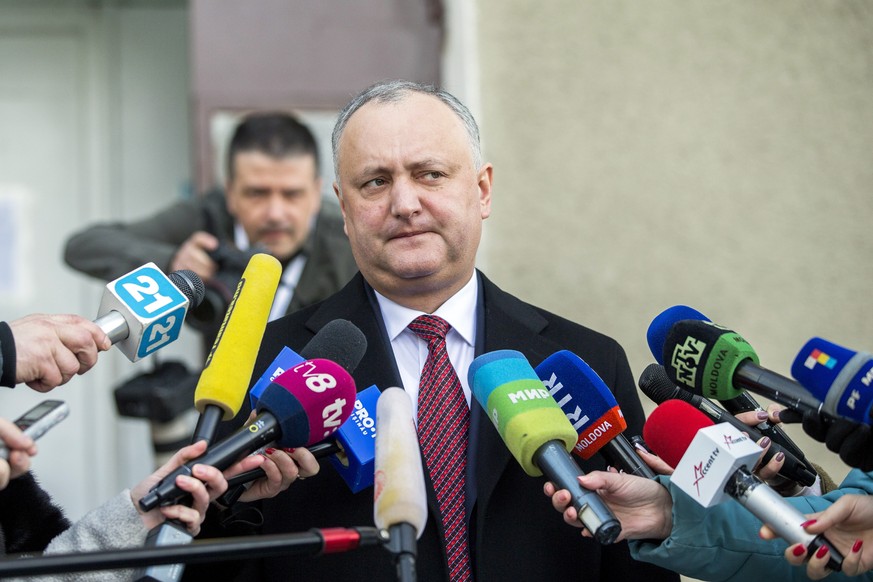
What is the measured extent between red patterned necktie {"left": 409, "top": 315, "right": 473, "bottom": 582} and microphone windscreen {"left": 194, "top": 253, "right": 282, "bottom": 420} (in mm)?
406

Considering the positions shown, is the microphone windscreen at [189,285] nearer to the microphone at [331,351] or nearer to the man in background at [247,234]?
the microphone at [331,351]

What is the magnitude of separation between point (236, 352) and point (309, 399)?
0.55ft

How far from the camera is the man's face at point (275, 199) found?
12.7ft

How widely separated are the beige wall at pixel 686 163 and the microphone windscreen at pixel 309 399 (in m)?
2.38

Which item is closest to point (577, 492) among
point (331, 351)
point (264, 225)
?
point (331, 351)

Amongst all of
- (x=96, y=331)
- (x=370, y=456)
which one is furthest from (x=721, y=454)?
(x=96, y=331)

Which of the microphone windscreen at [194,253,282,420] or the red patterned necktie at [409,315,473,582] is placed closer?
the microphone windscreen at [194,253,282,420]

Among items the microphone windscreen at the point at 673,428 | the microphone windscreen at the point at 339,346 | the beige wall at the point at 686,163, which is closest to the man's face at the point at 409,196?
the microphone windscreen at the point at 339,346

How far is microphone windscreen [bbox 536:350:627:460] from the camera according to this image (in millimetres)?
1874

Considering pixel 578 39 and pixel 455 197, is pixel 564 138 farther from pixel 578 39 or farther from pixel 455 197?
pixel 455 197

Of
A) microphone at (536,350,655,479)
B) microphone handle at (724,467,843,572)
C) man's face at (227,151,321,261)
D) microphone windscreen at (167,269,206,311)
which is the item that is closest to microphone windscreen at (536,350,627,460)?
microphone at (536,350,655,479)

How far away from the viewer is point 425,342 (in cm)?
222

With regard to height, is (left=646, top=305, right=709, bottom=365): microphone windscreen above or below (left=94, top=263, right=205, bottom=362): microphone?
below

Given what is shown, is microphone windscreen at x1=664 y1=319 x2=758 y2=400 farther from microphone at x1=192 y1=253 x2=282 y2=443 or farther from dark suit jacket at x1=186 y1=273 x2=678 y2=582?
microphone at x1=192 y1=253 x2=282 y2=443
